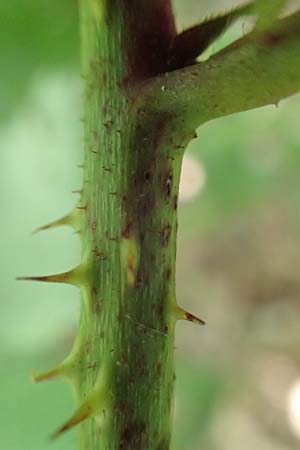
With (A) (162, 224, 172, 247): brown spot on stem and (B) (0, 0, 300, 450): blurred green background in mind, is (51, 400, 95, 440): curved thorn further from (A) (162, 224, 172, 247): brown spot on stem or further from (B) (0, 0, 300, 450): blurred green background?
(B) (0, 0, 300, 450): blurred green background

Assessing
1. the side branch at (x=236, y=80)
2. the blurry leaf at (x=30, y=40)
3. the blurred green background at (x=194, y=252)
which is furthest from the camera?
the blurred green background at (x=194, y=252)

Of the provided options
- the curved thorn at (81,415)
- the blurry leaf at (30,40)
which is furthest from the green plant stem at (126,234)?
the blurry leaf at (30,40)

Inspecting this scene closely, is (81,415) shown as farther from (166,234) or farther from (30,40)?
(30,40)

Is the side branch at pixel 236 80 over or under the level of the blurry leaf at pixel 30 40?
under

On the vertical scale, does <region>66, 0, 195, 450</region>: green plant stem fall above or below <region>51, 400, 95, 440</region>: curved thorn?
above

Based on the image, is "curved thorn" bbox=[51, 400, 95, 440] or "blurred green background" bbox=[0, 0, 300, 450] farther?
"blurred green background" bbox=[0, 0, 300, 450]

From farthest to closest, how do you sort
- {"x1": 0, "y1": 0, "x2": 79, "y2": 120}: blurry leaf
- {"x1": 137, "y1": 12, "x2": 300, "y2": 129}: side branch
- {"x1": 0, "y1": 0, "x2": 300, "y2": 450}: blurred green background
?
1. {"x1": 0, "y1": 0, "x2": 300, "y2": 450}: blurred green background
2. {"x1": 0, "y1": 0, "x2": 79, "y2": 120}: blurry leaf
3. {"x1": 137, "y1": 12, "x2": 300, "y2": 129}: side branch

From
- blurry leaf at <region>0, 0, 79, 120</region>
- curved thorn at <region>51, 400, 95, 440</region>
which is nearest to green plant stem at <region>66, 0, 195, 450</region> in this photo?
curved thorn at <region>51, 400, 95, 440</region>

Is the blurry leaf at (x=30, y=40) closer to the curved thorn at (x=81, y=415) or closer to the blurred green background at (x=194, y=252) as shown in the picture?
the blurred green background at (x=194, y=252)
